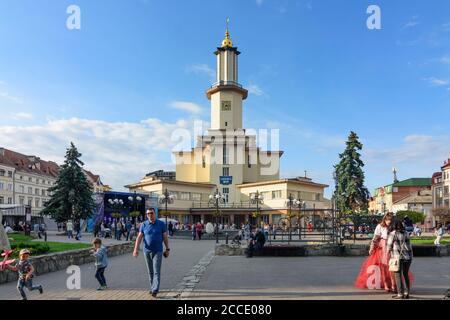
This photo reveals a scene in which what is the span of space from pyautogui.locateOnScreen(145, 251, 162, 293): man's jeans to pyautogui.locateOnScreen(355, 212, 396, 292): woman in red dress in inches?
177

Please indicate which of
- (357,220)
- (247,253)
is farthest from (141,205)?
(247,253)

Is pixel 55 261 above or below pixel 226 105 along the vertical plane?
below

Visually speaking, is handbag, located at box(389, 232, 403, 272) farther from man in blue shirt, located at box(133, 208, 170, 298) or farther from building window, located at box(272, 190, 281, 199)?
building window, located at box(272, 190, 281, 199)

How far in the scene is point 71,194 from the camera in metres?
47.8

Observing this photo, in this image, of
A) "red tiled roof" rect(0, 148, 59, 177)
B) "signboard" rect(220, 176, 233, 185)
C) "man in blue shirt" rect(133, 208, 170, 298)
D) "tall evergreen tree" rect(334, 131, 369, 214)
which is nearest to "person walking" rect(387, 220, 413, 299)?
"man in blue shirt" rect(133, 208, 170, 298)

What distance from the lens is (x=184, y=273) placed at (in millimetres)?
13453

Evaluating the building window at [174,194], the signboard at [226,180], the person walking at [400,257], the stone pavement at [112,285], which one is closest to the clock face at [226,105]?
the signboard at [226,180]

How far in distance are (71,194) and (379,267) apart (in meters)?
42.5

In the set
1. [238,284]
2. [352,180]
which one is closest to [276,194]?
[352,180]

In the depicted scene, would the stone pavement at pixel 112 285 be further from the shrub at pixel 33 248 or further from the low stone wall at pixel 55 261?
the shrub at pixel 33 248

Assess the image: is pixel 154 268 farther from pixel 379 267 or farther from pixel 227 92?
pixel 227 92

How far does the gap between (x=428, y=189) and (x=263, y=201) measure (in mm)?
50152

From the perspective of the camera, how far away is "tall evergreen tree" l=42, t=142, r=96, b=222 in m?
48.2
